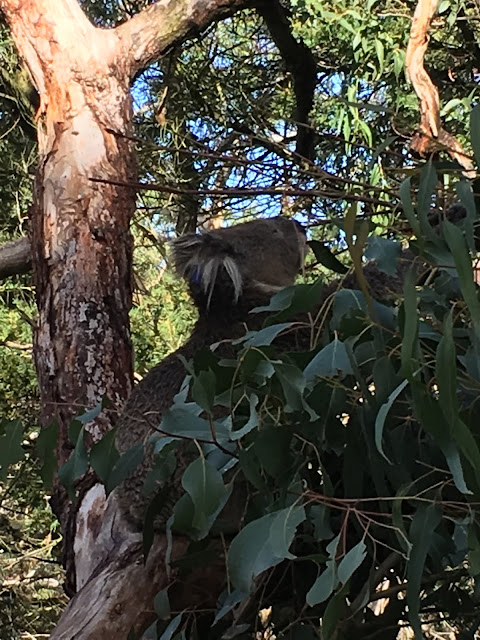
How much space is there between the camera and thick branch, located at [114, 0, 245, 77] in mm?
2680

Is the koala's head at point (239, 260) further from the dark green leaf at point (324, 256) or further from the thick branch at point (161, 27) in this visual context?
the dark green leaf at point (324, 256)

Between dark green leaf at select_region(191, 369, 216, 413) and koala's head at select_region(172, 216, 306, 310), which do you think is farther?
koala's head at select_region(172, 216, 306, 310)

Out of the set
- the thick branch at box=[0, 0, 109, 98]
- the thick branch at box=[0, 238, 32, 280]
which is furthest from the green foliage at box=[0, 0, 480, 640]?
the thick branch at box=[0, 238, 32, 280]

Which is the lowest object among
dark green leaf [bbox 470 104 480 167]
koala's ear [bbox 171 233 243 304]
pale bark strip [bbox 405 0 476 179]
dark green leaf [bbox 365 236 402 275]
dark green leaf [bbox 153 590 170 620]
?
dark green leaf [bbox 153 590 170 620]

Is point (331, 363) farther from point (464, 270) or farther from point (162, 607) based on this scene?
point (162, 607)

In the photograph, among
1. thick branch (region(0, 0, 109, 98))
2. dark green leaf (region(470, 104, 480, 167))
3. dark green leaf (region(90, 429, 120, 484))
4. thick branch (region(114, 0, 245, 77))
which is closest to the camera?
dark green leaf (region(470, 104, 480, 167))

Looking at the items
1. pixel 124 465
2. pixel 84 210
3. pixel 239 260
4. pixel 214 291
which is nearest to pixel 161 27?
pixel 84 210

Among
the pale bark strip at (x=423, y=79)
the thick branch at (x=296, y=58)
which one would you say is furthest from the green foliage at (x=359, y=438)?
the thick branch at (x=296, y=58)

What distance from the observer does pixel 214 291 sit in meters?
2.21

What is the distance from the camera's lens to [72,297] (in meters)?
2.24

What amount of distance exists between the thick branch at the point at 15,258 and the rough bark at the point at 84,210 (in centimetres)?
45

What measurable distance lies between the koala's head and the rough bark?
23 cm

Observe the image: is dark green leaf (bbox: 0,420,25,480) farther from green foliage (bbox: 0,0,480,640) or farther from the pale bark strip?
the pale bark strip

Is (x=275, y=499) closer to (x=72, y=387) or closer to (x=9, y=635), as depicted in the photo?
(x=72, y=387)
